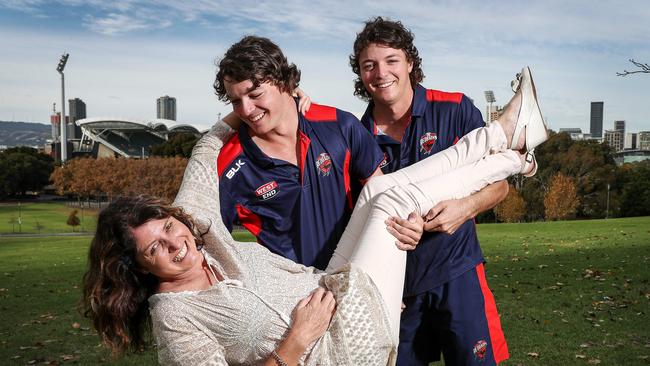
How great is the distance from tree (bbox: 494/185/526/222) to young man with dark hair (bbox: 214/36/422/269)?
1497 inches

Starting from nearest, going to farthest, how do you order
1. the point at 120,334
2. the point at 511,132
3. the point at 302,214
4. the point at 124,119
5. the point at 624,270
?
1. the point at 120,334
2. the point at 302,214
3. the point at 511,132
4. the point at 624,270
5. the point at 124,119

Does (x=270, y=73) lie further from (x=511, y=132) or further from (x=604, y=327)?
(x=604, y=327)

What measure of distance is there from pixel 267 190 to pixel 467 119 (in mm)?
1235

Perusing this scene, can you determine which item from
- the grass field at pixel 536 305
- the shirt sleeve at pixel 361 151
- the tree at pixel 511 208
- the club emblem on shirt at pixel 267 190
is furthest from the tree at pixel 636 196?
the club emblem on shirt at pixel 267 190

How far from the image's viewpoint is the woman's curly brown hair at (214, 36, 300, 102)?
2900mm

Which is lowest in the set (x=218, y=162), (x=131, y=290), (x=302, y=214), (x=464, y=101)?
(x=131, y=290)

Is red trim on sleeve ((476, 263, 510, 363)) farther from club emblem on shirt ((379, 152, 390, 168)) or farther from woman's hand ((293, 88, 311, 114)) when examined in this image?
woman's hand ((293, 88, 311, 114))

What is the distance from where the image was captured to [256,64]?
291 cm

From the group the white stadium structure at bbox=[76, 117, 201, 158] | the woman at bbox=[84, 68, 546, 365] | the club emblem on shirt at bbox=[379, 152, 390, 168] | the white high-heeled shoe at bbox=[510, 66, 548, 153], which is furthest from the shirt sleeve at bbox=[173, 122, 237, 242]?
the white stadium structure at bbox=[76, 117, 201, 158]

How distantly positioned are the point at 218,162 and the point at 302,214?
51 cm

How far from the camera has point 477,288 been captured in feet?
10.9

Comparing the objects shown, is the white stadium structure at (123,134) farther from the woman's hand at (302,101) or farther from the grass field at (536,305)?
the woman's hand at (302,101)

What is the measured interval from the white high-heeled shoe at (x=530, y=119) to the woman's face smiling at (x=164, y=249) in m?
1.89

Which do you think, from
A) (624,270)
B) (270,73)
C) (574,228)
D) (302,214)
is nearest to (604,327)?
(624,270)
